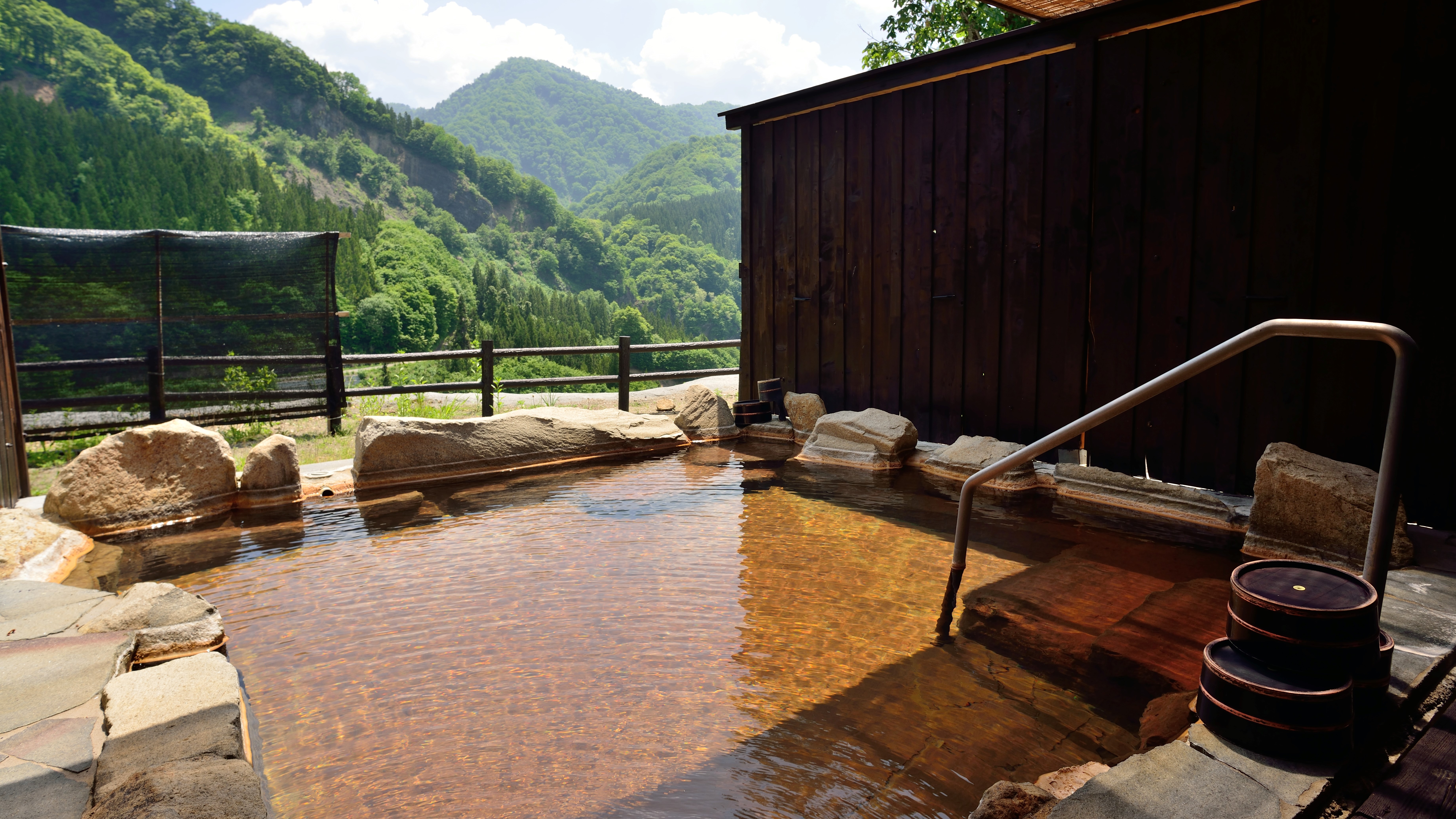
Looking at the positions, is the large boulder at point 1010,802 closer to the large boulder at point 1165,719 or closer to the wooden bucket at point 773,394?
the large boulder at point 1165,719

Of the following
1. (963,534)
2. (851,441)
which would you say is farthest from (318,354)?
(963,534)

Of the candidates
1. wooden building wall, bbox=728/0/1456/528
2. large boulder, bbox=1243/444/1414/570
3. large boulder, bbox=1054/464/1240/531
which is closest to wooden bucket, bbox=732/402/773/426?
wooden building wall, bbox=728/0/1456/528


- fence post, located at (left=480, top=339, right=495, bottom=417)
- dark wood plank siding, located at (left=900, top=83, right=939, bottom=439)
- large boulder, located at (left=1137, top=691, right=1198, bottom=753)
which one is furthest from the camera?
fence post, located at (left=480, top=339, right=495, bottom=417)

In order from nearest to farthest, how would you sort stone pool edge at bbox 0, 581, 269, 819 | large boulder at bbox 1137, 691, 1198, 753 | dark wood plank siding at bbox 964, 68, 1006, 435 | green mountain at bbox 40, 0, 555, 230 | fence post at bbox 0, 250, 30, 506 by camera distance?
stone pool edge at bbox 0, 581, 269, 819
large boulder at bbox 1137, 691, 1198, 753
fence post at bbox 0, 250, 30, 506
dark wood plank siding at bbox 964, 68, 1006, 435
green mountain at bbox 40, 0, 555, 230

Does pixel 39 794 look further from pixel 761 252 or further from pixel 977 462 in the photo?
pixel 761 252

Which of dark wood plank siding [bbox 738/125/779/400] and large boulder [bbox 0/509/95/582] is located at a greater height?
dark wood plank siding [bbox 738/125/779/400]

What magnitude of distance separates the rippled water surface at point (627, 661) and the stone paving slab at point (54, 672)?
1.44 feet

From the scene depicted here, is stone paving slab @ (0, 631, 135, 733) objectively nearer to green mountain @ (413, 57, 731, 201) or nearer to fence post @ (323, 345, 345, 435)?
fence post @ (323, 345, 345, 435)

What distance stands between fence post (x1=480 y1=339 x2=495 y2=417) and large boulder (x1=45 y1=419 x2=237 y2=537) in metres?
3.03

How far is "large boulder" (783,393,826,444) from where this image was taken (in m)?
7.65

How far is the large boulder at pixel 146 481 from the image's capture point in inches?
185

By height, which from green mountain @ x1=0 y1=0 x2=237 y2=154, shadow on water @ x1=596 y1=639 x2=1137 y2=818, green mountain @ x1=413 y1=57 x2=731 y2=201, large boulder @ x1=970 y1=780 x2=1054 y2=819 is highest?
green mountain @ x1=413 y1=57 x2=731 y2=201

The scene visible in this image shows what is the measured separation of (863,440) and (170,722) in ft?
16.9

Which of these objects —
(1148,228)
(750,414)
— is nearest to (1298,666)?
(1148,228)
